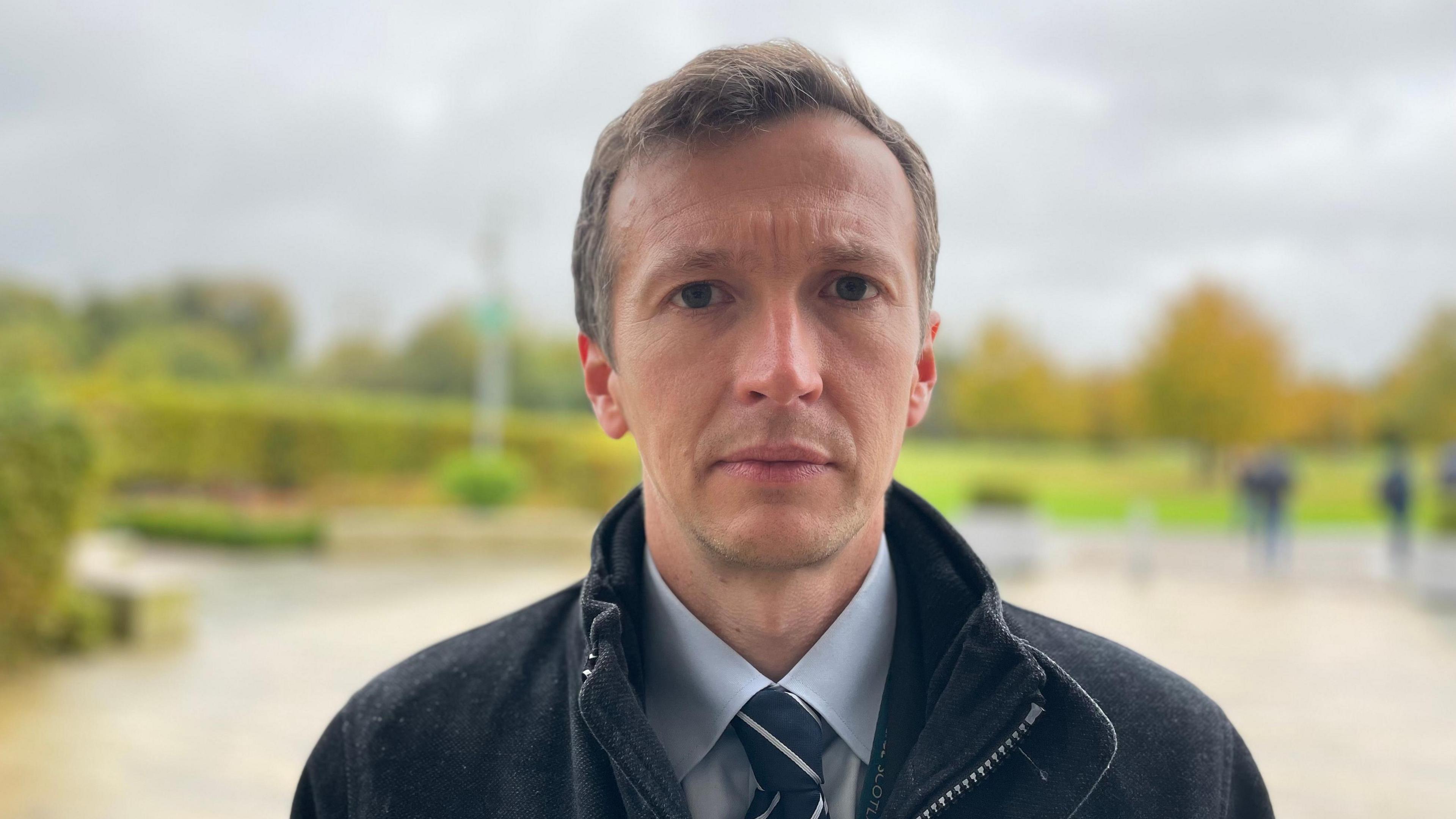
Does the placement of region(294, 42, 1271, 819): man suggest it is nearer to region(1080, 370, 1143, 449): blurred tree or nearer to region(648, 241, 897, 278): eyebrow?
region(648, 241, 897, 278): eyebrow

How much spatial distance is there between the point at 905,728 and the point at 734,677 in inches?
10.8

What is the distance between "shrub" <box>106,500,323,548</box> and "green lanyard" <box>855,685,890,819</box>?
56.0 feet

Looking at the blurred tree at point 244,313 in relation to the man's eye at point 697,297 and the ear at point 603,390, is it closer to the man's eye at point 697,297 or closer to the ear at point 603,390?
the ear at point 603,390

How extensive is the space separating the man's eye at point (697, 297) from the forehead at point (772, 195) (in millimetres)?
64

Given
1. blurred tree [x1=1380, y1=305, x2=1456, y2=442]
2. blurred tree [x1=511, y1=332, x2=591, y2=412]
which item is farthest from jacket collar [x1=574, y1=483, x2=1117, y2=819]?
blurred tree [x1=1380, y1=305, x2=1456, y2=442]

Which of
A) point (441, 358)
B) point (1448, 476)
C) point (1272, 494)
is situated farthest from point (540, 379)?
point (1448, 476)

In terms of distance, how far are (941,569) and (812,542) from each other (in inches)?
12.1

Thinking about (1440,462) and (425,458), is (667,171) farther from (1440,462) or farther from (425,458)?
(425,458)

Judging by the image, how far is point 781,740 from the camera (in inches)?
63.7

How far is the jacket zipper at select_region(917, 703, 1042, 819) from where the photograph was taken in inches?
59.7

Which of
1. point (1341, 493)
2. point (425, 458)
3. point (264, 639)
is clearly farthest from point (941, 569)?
point (1341, 493)

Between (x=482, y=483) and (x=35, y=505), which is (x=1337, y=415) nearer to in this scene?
(x=482, y=483)

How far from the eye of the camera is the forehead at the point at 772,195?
1615mm

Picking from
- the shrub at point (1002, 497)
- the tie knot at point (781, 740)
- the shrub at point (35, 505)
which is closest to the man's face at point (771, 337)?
the tie knot at point (781, 740)
